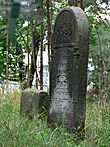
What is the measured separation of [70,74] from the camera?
5180 millimetres

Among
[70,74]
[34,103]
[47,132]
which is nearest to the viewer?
[47,132]

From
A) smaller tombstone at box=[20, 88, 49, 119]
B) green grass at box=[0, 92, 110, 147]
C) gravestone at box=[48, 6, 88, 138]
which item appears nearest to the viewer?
green grass at box=[0, 92, 110, 147]

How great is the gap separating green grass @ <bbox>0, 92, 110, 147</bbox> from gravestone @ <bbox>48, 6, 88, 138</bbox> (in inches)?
7.8

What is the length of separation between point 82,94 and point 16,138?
1762 mm

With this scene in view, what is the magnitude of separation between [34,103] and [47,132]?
132cm

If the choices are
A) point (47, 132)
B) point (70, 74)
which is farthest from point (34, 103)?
point (47, 132)

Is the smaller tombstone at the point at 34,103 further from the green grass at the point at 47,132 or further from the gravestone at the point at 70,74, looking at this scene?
the gravestone at the point at 70,74

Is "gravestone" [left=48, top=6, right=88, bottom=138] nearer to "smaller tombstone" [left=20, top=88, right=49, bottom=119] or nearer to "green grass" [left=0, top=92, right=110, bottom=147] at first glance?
"green grass" [left=0, top=92, right=110, bottom=147]

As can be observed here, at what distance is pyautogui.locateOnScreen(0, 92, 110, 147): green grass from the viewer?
3584 mm

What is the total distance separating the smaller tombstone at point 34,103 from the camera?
5.76 m

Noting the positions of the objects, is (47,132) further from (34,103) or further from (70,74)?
(34,103)

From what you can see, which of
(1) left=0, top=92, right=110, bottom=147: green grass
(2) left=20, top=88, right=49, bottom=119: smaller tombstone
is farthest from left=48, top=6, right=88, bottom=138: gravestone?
(2) left=20, top=88, right=49, bottom=119: smaller tombstone

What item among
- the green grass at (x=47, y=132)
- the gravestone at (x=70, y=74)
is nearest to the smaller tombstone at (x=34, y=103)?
the green grass at (x=47, y=132)

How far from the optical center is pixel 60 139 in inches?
165
